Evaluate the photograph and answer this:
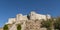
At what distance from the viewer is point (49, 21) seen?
3369cm

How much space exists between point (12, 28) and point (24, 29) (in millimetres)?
2797

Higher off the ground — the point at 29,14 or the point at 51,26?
the point at 29,14

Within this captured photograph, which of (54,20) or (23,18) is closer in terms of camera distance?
(54,20)

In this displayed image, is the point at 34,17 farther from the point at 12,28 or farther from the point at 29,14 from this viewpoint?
the point at 12,28

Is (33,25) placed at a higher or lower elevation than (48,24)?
lower

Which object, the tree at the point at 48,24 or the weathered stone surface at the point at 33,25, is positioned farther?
the weathered stone surface at the point at 33,25

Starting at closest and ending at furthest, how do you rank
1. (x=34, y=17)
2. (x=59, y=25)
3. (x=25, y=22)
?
(x=59, y=25)
(x=25, y=22)
(x=34, y=17)

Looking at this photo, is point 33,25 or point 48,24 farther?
point 33,25

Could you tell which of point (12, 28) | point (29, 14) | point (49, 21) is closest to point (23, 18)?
point (29, 14)

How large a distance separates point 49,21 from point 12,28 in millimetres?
7355

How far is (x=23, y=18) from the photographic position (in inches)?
1571

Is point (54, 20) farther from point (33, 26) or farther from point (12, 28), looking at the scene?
point (12, 28)

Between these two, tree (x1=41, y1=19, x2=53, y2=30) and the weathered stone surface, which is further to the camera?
the weathered stone surface

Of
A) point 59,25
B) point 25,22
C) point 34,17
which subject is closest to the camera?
point 59,25
